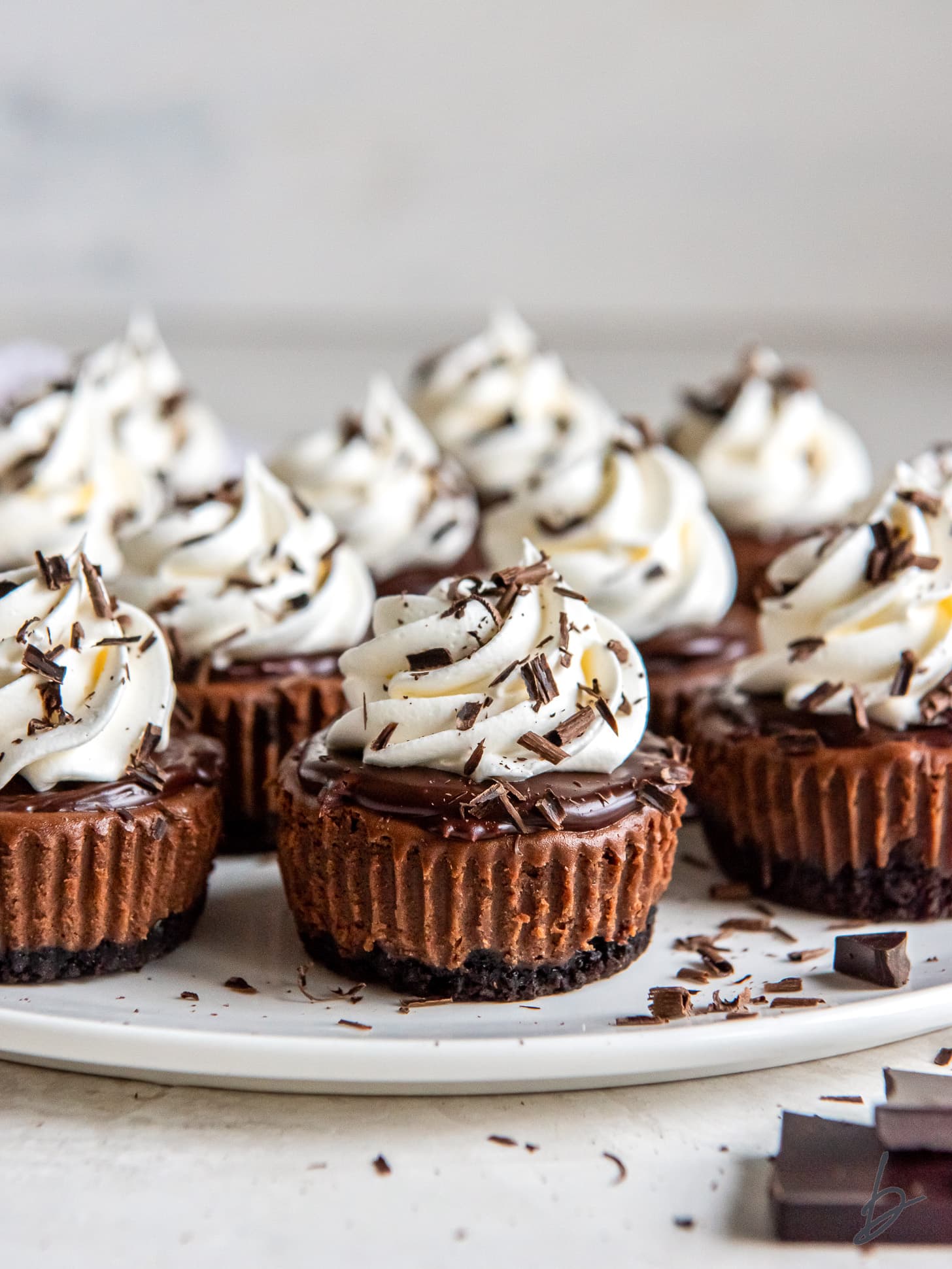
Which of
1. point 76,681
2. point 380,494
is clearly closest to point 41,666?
point 76,681

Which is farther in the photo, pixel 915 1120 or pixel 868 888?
pixel 868 888

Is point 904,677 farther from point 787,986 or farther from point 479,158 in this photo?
point 479,158

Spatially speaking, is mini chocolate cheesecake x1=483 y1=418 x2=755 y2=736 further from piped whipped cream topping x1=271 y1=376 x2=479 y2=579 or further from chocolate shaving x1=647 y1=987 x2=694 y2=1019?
chocolate shaving x1=647 y1=987 x2=694 y2=1019

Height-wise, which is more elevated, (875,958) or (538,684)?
(538,684)

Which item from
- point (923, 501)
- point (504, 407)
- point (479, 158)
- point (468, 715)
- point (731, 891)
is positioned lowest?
point (731, 891)

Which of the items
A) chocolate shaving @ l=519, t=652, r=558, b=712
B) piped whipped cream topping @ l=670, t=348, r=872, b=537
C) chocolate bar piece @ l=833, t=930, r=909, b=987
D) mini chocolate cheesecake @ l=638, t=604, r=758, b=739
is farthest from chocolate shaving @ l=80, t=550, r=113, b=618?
piped whipped cream topping @ l=670, t=348, r=872, b=537

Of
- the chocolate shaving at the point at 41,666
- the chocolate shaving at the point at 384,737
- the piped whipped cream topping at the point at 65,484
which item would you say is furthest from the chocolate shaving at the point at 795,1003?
the piped whipped cream topping at the point at 65,484

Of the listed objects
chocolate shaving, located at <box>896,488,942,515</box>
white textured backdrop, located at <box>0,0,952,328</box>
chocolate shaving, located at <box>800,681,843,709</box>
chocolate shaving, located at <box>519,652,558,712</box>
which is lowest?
chocolate shaving, located at <box>800,681,843,709</box>
